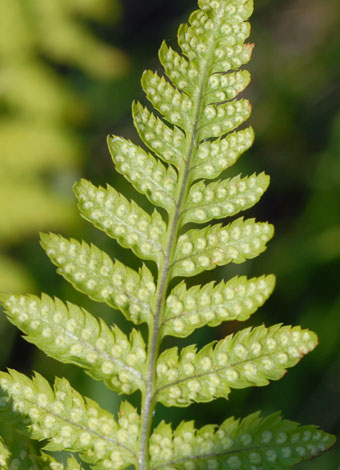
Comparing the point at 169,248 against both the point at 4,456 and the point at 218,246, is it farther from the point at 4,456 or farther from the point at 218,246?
the point at 4,456

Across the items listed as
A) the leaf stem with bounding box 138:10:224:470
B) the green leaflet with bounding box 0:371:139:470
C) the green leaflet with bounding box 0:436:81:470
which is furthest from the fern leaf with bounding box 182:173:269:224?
the green leaflet with bounding box 0:436:81:470

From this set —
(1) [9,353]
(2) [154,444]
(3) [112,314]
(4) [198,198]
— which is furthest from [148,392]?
(1) [9,353]

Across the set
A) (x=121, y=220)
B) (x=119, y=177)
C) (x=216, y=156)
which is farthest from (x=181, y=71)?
(x=119, y=177)

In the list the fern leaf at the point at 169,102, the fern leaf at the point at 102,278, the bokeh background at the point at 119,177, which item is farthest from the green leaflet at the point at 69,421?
the bokeh background at the point at 119,177

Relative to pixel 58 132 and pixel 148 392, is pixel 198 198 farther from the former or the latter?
pixel 58 132

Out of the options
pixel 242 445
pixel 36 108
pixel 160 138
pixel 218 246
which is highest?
pixel 36 108

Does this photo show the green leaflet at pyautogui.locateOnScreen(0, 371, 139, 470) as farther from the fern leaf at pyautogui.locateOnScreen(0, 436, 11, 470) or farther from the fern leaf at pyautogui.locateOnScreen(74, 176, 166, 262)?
the fern leaf at pyautogui.locateOnScreen(74, 176, 166, 262)
